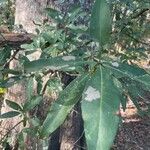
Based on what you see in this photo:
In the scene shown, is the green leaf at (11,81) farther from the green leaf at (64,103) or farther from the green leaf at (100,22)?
the green leaf at (100,22)

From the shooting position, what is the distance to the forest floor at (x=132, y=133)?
793cm

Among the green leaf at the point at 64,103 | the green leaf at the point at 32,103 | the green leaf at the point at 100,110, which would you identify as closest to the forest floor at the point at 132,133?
the green leaf at the point at 32,103

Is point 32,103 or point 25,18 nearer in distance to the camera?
point 32,103

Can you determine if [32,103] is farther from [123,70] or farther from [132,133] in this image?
[132,133]

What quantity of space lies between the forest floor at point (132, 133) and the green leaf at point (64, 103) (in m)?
6.41

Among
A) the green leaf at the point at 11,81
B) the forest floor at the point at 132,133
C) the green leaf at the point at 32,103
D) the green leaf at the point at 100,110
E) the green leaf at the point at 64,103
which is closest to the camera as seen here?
the green leaf at the point at 100,110

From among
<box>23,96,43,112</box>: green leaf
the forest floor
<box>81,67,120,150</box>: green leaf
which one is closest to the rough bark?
<box>23,96,43,112</box>: green leaf

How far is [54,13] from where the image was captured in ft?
6.84

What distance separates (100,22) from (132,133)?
7.57m

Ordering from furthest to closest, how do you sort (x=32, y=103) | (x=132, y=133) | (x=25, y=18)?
(x=132, y=133), (x=25, y=18), (x=32, y=103)

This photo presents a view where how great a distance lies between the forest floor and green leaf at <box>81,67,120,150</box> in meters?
6.56

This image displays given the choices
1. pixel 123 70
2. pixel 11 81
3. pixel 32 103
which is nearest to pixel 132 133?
pixel 32 103

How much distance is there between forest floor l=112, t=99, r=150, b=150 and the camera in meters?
7.93

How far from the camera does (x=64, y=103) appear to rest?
45.9 inches
